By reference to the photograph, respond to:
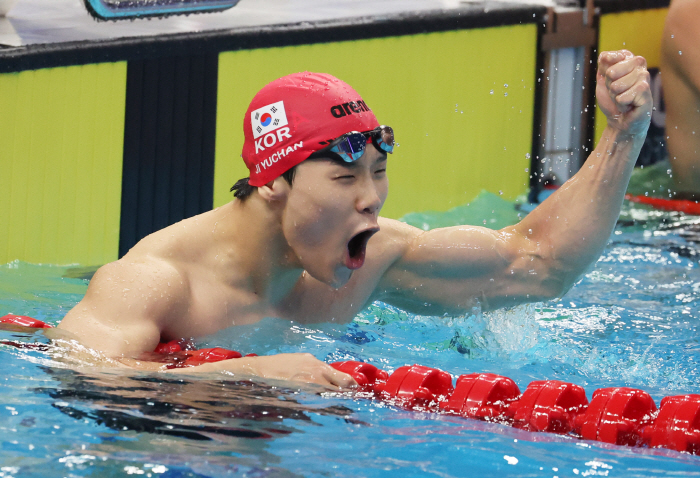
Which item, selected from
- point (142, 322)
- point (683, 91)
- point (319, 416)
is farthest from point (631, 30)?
point (319, 416)

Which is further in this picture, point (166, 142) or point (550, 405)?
point (166, 142)

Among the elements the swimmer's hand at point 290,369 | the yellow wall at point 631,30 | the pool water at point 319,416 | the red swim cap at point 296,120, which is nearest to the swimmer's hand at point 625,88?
the red swim cap at point 296,120

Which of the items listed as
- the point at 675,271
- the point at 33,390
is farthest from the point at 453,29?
the point at 33,390

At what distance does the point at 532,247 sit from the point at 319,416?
4.06ft

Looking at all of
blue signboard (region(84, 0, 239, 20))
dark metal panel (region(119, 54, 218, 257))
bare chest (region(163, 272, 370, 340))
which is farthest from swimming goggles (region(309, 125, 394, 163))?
blue signboard (region(84, 0, 239, 20))

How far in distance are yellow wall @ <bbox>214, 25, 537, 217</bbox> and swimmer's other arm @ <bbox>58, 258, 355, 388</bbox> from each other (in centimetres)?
369

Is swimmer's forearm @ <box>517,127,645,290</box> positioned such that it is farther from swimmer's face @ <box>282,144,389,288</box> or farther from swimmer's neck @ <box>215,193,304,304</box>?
swimmer's neck @ <box>215,193,304,304</box>

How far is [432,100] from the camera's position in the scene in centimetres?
651

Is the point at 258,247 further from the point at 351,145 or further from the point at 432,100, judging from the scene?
the point at 432,100

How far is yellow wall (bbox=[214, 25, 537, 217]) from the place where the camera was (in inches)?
233

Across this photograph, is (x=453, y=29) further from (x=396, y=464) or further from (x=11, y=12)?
(x=396, y=464)

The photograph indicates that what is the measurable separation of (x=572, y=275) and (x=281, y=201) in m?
1.01

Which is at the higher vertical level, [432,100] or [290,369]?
[432,100]

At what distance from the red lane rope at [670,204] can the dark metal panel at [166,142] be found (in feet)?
11.3
